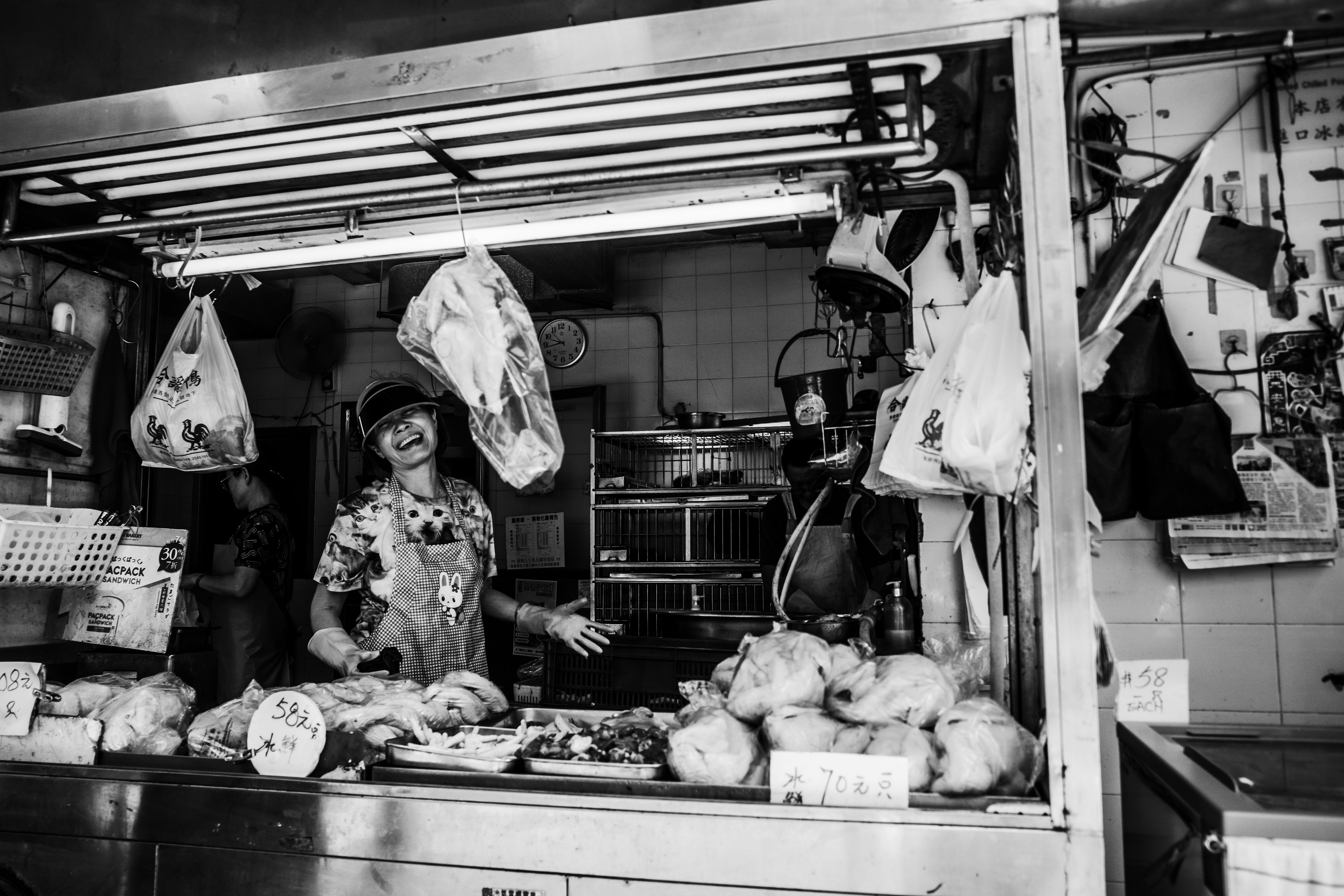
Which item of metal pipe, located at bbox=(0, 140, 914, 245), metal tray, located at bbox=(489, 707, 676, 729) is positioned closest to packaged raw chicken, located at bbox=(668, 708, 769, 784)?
metal tray, located at bbox=(489, 707, 676, 729)

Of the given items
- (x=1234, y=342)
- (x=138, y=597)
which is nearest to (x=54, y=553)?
(x=138, y=597)

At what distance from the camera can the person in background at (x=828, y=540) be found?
383 cm

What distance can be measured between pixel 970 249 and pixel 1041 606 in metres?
1.00

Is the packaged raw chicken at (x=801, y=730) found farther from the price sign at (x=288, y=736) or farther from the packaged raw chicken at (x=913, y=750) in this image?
the price sign at (x=288, y=736)

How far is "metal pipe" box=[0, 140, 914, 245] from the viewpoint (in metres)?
1.96

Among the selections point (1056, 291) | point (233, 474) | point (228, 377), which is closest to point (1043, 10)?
point (1056, 291)

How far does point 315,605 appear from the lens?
3223 mm

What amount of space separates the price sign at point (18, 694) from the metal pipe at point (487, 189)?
1.19 meters

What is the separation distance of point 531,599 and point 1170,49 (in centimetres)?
505

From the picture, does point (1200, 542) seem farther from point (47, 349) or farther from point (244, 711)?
point (47, 349)

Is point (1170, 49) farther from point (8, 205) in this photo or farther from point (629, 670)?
point (629, 670)

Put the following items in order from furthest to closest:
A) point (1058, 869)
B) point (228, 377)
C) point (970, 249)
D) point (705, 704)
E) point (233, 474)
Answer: point (233, 474) < point (228, 377) < point (970, 249) < point (705, 704) < point (1058, 869)

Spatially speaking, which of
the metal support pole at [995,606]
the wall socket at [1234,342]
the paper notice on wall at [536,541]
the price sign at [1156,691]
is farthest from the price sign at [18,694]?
the paper notice on wall at [536,541]

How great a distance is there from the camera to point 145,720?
2.26 meters
